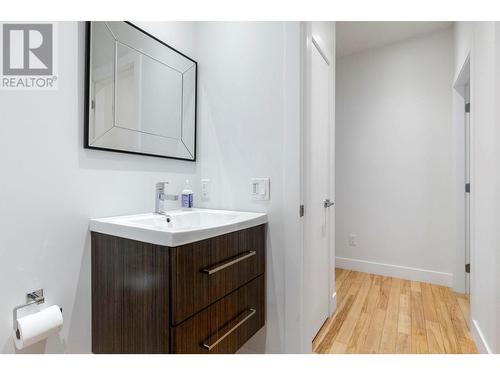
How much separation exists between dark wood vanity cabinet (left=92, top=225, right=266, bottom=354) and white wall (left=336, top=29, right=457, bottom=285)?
2.16 meters

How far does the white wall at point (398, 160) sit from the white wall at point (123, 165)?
77.8 inches

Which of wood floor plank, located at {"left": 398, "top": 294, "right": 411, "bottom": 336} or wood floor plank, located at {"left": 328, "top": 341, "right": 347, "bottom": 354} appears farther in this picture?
wood floor plank, located at {"left": 398, "top": 294, "right": 411, "bottom": 336}

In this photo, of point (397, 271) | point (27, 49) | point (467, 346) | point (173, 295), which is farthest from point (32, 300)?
point (397, 271)

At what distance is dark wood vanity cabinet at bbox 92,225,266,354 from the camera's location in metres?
0.96

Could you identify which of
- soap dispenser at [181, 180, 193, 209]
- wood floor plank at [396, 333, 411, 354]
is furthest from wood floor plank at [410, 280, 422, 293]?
soap dispenser at [181, 180, 193, 209]

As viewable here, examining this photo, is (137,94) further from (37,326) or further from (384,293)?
(384,293)

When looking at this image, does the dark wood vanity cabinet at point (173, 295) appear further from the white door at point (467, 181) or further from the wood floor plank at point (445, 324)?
the white door at point (467, 181)

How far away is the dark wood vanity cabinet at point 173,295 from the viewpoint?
96cm

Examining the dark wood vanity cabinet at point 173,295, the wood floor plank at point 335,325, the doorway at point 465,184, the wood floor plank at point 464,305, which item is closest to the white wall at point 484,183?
the wood floor plank at point 464,305

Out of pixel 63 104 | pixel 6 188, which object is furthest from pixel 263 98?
pixel 6 188

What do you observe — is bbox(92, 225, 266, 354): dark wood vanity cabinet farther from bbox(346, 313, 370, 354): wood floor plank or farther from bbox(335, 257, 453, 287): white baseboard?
bbox(335, 257, 453, 287): white baseboard

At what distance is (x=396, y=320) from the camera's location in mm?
2027

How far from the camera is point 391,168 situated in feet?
9.62

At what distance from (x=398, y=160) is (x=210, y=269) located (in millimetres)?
2567
